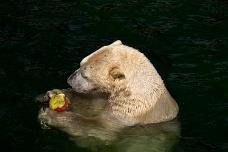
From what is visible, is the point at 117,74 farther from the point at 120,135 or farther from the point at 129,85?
the point at 120,135

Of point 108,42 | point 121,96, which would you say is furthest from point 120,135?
point 108,42

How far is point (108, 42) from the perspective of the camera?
40.6 ft

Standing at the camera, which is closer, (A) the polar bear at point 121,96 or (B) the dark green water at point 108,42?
(A) the polar bear at point 121,96

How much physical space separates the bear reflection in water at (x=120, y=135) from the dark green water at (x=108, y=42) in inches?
6.1

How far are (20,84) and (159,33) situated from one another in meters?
3.70

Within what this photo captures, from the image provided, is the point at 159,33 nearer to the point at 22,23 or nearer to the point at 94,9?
the point at 94,9

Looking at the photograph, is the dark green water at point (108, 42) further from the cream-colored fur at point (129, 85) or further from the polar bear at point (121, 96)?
the cream-colored fur at point (129, 85)

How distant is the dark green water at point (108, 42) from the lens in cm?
913

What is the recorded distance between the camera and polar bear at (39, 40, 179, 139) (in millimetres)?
8688

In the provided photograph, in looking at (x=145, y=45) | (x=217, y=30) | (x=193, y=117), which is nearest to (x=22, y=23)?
(x=145, y=45)

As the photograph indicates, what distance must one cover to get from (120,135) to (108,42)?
400cm

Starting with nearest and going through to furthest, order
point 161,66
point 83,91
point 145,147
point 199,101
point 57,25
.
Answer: point 145,147 → point 83,91 → point 199,101 → point 161,66 → point 57,25

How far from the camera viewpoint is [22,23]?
1328cm

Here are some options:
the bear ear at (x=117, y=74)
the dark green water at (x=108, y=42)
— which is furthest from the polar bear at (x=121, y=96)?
the dark green water at (x=108, y=42)
